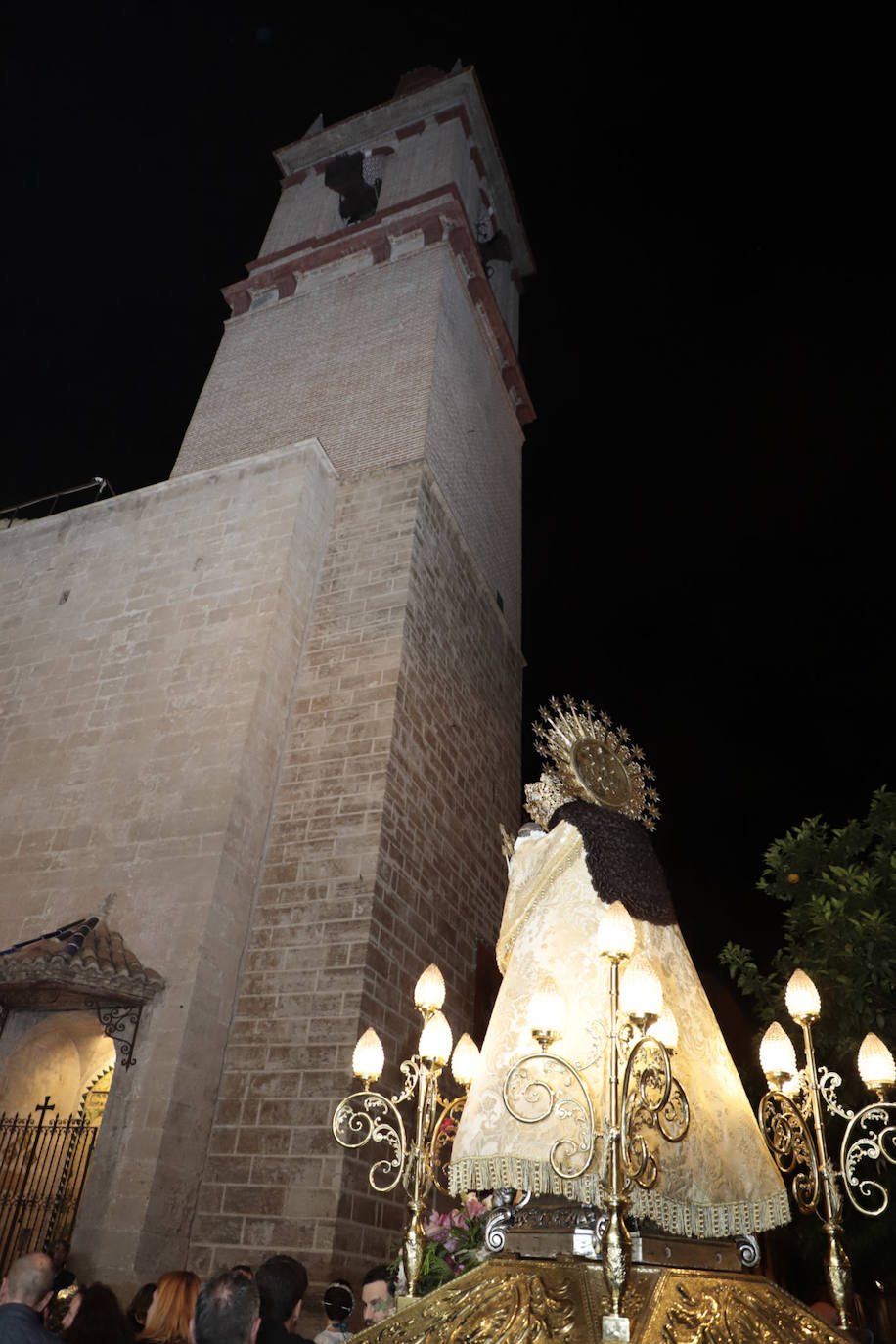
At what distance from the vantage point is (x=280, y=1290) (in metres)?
4.25

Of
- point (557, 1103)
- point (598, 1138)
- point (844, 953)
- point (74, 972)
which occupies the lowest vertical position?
point (598, 1138)

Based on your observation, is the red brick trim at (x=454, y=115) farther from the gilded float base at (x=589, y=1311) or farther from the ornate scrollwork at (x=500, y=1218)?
the gilded float base at (x=589, y=1311)

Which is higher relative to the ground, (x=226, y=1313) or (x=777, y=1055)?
(x=777, y=1055)

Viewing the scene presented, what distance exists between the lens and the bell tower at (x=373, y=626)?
7.14m

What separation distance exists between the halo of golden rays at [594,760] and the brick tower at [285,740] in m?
3.46

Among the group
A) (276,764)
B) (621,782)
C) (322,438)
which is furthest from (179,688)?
(621,782)

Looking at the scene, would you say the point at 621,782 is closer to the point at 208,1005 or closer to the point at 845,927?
the point at 208,1005

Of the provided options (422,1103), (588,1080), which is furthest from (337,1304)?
(588,1080)

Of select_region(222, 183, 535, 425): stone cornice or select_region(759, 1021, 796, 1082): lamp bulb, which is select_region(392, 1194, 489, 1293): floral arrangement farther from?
select_region(222, 183, 535, 425): stone cornice

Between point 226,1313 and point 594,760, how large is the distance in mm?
2784

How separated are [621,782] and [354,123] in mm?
17564

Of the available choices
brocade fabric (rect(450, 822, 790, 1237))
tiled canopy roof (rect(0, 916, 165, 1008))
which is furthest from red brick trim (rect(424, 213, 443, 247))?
brocade fabric (rect(450, 822, 790, 1237))

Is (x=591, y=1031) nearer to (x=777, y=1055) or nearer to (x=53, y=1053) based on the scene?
(x=777, y=1055)

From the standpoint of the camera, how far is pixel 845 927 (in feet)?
29.8
